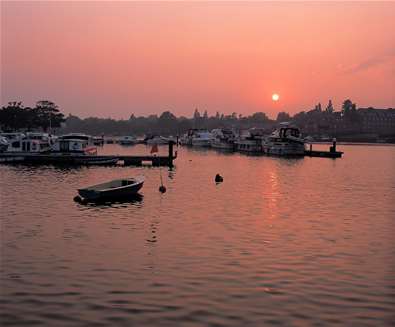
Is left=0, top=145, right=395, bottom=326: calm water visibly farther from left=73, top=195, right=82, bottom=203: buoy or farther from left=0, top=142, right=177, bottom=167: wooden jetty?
left=0, top=142, right=177, bottom=167: wooden jetty

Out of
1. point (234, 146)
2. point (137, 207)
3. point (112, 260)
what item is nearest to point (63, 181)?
point (137, 207)

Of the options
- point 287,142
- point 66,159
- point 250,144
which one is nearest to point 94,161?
point 66,159

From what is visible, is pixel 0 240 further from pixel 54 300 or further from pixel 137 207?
pixel 137 207

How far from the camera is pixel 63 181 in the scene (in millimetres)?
63656

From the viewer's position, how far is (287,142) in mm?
144500

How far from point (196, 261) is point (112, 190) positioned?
73.3 ft

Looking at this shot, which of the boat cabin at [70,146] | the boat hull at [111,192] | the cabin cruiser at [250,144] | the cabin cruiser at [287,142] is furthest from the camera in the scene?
the cabin cruiser at [250,144]

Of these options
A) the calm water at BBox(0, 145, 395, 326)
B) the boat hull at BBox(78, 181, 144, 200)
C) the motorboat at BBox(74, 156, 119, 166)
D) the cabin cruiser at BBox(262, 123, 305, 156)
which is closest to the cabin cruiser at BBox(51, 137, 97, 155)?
the motorboat at BBox(74, 156, 119, 166)

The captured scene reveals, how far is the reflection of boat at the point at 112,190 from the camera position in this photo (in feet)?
150

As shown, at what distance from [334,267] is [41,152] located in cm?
7900

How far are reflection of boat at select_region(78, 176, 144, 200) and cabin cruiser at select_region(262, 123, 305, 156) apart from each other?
96.8 meters

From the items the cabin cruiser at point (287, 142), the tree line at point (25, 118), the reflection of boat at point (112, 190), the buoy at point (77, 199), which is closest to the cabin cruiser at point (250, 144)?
the cabin cruiser at point (287, 142)

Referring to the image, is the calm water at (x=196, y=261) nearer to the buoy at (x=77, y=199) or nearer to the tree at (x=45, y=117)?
the buoy at (x=77, y=199)

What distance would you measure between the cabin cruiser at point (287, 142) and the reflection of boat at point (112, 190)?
96756 millimetres
